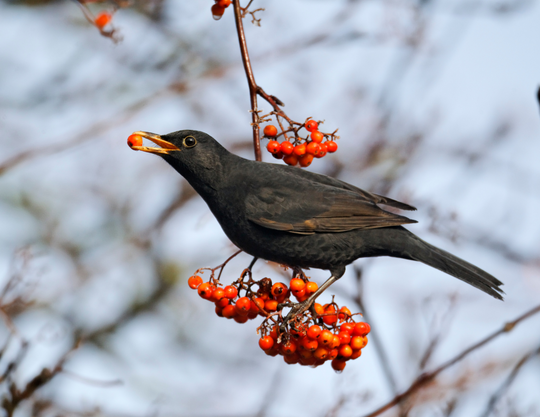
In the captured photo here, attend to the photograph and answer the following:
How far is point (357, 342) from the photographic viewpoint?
11.1 ft

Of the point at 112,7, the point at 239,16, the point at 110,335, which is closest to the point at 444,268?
the point at 239,16

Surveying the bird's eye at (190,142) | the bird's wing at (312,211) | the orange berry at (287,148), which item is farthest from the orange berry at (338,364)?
the bird's eye at (190,142)

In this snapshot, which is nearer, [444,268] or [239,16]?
[239,16]

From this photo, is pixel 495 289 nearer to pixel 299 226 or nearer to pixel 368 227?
pixel 368 227

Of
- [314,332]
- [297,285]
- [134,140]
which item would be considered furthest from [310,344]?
[134,140]

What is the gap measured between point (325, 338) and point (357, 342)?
0.24 m

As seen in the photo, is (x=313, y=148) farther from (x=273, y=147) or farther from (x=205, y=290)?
(x=205, y=290)

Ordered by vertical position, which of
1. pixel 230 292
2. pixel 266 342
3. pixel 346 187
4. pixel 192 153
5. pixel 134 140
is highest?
pixel 346 187

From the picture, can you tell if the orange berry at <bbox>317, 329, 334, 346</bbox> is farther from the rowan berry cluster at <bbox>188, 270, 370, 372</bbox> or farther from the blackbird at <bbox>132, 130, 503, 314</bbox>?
the blackbird at <bbox>132, 130, 503, 314</bbox>

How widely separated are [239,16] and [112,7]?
187 centimetres

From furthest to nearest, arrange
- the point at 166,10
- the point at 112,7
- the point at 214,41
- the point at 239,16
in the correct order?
the point at 214,41 → the point at 166,10 → the point at 112,7 → the point at 239,16

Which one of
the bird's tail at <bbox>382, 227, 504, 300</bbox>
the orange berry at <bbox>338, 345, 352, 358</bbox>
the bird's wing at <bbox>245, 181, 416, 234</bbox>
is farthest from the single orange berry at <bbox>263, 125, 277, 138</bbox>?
the orange berry at <bbox>338, 345, 352, 358</bbox>

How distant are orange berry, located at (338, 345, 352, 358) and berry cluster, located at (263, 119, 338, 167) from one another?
1.20 metres

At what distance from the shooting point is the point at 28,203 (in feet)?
27.4
